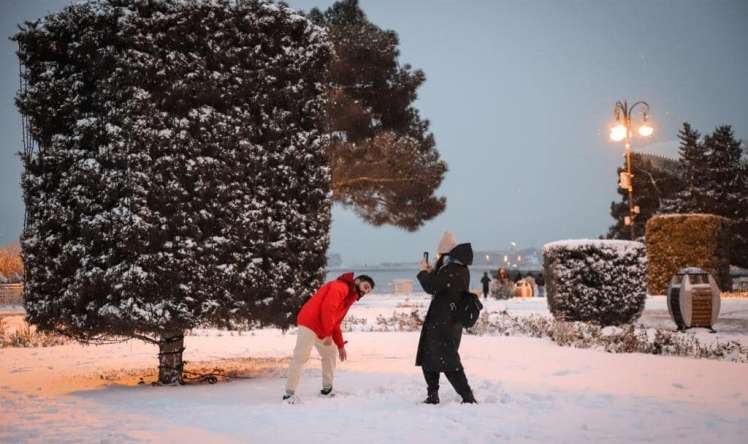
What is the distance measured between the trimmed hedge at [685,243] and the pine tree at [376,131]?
9.17 meters

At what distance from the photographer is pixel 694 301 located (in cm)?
1541

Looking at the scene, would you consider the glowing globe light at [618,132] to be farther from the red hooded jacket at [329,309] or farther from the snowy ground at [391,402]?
the red hooded jacket at [329,309]

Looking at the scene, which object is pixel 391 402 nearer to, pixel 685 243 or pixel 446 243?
pixel 446 243

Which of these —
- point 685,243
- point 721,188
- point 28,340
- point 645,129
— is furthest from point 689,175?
point 28,340

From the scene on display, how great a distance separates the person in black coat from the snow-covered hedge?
31.3 ft

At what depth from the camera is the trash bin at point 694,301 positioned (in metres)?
15.4

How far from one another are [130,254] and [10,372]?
4.18 m

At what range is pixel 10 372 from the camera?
11.2 metres

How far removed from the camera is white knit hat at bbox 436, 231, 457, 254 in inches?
326

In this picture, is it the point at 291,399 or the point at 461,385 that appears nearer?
the point at 461,385

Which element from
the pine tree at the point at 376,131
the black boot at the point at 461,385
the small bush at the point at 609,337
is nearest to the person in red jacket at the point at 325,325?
the black boot at the point at 461,385

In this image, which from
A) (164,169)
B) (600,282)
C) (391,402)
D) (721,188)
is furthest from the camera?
(721,188)

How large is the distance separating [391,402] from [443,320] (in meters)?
1.20

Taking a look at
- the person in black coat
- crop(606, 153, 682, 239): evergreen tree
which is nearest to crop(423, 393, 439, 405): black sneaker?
the person in black coat
